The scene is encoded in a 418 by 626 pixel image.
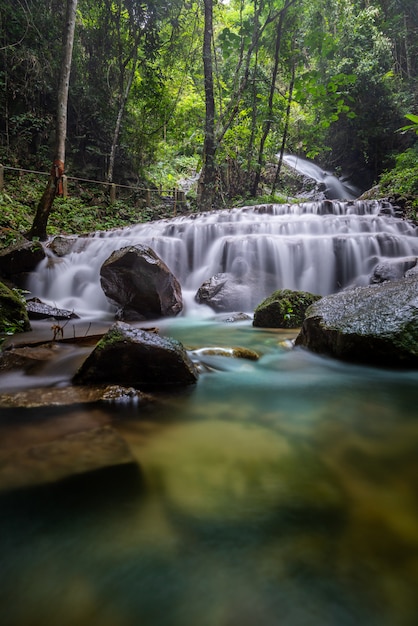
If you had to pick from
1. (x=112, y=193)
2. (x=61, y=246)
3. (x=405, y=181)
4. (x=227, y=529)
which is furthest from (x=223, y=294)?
(x=112, y=193)

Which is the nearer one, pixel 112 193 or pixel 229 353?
pixel 229 353

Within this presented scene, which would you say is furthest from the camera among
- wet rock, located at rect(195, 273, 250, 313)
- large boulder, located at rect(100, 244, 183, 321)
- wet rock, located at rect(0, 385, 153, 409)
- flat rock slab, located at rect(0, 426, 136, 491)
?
wet rock, located at rect(195, 273, 250, 313)

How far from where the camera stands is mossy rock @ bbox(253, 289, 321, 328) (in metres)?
5.97

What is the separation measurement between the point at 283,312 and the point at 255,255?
3.44 m

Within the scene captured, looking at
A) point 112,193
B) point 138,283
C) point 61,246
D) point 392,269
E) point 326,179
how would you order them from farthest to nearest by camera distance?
1. point 326,179
2. point 112,193
3. point 61,246
4. point 392,269
5. point 138,283

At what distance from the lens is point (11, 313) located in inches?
206

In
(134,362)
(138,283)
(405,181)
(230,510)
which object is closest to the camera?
(230,510)

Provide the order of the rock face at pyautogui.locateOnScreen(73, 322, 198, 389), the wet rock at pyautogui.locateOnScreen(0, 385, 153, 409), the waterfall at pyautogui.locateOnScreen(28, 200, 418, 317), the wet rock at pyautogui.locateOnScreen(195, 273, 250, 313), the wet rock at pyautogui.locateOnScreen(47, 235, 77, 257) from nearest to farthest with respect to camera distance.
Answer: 1. the wet rock at pyautogui.locateOnScreen(0, 385, 153, 409)
2. the rock face at pyautogui.locateOnScreen(73, 322, 198, 389)
3. the wet rock at pyautogui.locateOnScreen(195, 273, 250, 313)
4. the waterfall at pyautogui.locateOnScreen(28, 200, 418, 317)
5. the wet rock at pyautogui.locateOnScreen(47, 235, 77, 257)

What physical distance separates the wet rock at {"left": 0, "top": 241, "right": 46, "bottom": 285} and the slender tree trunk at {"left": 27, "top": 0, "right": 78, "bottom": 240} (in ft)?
3.73

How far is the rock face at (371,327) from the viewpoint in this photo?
354cm

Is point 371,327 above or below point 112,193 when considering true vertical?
below

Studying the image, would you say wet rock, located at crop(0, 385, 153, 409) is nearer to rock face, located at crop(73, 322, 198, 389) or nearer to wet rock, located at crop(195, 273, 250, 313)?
rock face, located at crop(73, 322, 198, 389)

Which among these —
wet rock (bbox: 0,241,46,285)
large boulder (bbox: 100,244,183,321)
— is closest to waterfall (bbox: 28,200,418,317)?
wet rock (bbox: 0,241,46,285)

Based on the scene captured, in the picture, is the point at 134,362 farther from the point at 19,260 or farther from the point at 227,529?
the point at 19,260
